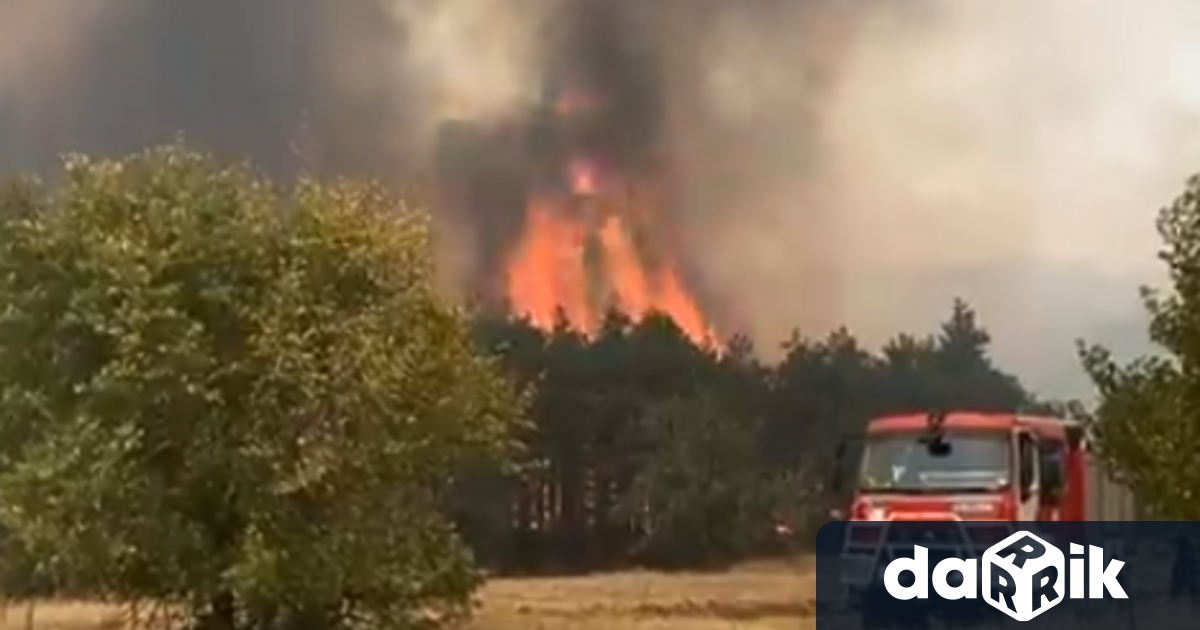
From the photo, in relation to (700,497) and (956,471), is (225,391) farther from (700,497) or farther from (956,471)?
(700,497)

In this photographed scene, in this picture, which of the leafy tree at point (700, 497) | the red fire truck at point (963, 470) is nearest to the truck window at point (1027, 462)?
the red fire truck at point (963, 470)

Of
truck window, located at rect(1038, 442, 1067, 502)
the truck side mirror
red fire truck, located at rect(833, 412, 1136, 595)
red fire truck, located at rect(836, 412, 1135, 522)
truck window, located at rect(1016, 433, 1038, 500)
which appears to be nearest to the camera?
red fire truck, located at rect(833, 412, 1136, 595)

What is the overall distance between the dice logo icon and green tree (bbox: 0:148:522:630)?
344 inches

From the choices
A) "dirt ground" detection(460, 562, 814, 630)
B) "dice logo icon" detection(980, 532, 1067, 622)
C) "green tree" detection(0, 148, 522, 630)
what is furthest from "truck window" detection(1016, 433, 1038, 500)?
"green tree" detection(0, 148, 522, 630)

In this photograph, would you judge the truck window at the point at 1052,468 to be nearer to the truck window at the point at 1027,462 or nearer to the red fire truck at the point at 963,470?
the red fire truck at the point at 963,470

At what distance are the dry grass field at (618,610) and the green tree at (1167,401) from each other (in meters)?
11.7

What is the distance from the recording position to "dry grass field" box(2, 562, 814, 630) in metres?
29.0

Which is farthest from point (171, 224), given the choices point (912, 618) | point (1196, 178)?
point (1196, 178)

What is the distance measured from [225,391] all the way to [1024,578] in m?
10.9

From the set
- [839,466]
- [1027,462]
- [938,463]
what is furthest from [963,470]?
[839,466]

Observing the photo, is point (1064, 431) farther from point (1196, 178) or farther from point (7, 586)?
point (7, 586)

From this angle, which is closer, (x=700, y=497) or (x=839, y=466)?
(x=839, y=466)

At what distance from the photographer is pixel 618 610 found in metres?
31.8

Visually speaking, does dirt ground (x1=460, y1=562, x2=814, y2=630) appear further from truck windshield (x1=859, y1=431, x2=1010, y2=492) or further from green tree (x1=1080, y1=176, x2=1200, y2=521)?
green tree (x1=1080, y1=176, x2=1200, y2=521)
